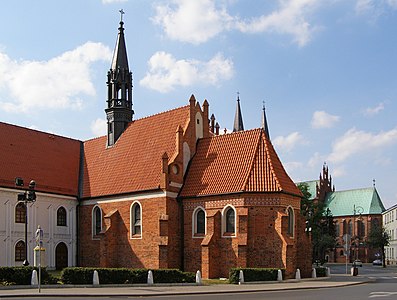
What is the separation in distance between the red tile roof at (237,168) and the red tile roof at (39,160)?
12.3m

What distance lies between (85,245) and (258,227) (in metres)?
16.8

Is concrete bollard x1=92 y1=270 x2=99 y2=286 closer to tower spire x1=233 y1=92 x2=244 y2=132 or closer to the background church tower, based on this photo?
the background church tower

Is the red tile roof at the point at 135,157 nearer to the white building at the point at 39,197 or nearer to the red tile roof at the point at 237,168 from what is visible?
the white building at the point at 39,197

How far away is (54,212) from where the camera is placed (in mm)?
44000

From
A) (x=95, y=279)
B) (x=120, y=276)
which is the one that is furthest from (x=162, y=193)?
(x=95, y=279)

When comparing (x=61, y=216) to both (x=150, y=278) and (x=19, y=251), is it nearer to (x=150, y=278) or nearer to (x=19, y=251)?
(x=19, y=251)

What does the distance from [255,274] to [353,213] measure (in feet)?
273

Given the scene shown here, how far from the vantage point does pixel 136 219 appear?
41.1 meters

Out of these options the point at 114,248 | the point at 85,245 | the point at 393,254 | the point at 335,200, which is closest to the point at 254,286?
the point at 114,248

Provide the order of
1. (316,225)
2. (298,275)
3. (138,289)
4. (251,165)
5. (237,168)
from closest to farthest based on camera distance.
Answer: (138,289), (298,275), (251,165), (237,168), (316,225)

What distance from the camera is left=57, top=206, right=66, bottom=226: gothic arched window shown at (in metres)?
44.5

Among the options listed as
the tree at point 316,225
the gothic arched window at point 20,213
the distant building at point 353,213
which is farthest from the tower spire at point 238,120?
the gothic arched window at point 20,213

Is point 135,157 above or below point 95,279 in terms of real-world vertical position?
above

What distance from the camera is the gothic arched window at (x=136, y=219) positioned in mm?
40506
